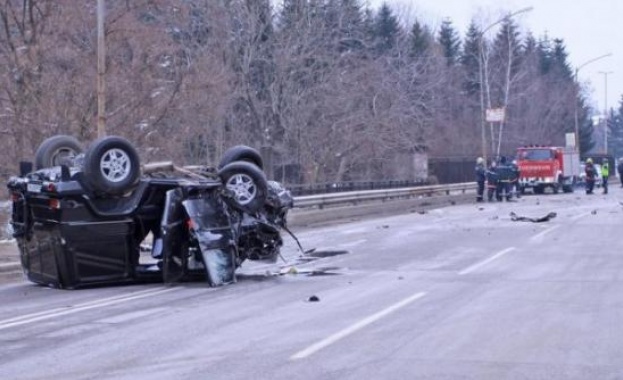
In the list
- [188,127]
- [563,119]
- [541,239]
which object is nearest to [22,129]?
[188,127]

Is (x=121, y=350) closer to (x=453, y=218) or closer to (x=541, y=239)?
(x=541, y=239)

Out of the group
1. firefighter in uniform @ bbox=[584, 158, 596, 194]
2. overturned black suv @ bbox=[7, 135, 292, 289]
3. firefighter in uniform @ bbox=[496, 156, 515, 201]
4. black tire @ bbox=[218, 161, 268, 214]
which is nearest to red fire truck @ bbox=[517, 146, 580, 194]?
firefighter in uniform @ bbox=[584, 158, 596, 194]

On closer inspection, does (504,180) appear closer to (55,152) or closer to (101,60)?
(101,60)

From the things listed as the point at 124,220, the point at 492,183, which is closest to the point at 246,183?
the point at 124,220

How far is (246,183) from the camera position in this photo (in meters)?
15.5

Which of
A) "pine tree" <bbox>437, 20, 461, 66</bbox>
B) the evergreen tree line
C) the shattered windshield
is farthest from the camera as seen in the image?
"pine tree" <bbox>437, 20, 461, 66</bbox>

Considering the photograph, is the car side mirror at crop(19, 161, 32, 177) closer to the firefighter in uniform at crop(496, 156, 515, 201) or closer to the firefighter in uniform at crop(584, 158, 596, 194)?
the firefighter in uniform at crop(496, 156, 515, 201)

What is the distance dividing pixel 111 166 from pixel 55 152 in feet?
8.07

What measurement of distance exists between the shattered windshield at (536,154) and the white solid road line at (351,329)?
3956 cm

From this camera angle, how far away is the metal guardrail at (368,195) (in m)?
33.5

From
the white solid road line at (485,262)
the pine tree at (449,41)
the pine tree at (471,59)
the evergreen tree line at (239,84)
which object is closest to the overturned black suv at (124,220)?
the white solid road line at (485,262)

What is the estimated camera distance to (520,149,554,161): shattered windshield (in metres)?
51.7

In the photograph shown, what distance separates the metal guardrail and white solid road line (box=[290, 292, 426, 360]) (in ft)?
62.2

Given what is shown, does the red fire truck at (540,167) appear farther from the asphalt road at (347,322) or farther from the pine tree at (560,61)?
the pine tree at (560,61)
